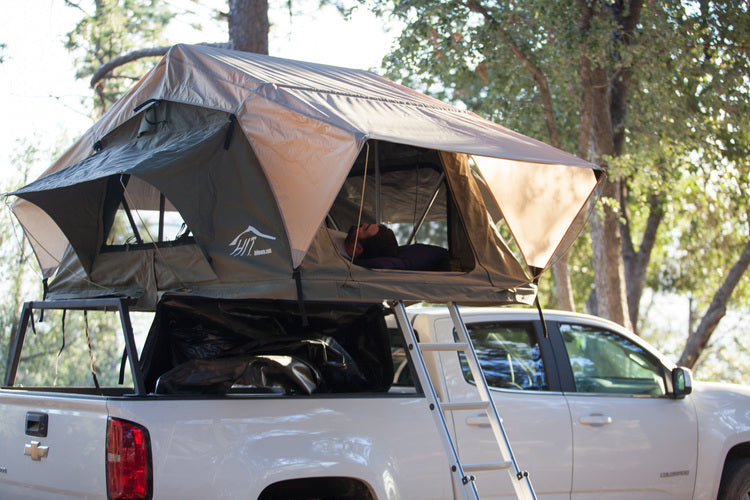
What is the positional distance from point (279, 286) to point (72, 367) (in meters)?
13.7

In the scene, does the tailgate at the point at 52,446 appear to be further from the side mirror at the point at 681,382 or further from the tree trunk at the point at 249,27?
the tree trunk at the point at 249,27

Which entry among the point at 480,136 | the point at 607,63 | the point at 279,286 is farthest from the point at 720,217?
the point at 279,286

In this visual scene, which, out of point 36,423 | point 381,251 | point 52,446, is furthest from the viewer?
point 381,251

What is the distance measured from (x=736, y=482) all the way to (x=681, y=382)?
931 mm

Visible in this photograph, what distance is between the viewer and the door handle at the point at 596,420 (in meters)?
5.08

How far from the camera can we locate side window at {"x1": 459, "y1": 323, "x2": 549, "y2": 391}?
5.12 meters

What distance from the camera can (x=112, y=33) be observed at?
12.7 metres

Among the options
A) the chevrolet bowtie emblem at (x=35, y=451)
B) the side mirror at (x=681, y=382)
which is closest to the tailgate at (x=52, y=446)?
the chevrolet bowtie emblem at (x=35, y=451)

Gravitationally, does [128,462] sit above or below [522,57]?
below

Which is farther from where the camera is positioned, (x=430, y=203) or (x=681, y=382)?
(x=430, y=203)

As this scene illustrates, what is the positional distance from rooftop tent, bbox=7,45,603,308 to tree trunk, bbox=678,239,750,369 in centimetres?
966

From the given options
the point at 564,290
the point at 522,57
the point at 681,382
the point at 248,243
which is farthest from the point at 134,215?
the point at 564,290

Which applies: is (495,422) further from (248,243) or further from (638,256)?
(638,256)

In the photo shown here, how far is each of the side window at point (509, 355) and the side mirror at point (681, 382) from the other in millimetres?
1052
